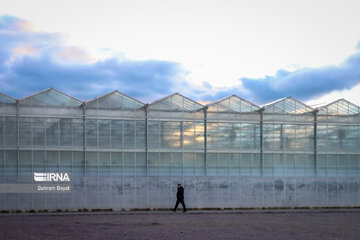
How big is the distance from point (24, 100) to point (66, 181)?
21.8 ft

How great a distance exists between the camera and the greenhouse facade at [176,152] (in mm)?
35531

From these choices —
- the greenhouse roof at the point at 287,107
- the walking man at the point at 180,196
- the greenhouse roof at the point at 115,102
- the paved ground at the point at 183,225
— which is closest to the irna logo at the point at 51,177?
the paved ground at the point at 183,225

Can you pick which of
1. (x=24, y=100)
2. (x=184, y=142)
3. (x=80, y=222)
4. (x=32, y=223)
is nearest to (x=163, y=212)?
(x=184, y=142)

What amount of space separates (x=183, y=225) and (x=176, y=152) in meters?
11.8

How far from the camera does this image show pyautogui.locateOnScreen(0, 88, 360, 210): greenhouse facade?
35.5 meters

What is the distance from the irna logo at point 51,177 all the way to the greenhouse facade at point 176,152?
0.90ft

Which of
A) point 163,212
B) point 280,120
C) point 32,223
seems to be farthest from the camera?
point 280,120

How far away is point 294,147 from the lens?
133 feet

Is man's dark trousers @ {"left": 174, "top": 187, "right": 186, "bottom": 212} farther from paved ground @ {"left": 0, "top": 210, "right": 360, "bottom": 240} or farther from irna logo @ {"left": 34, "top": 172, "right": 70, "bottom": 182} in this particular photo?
irna logo @ {"left": 34, "top": 172, "right": 70, "bottom": 182}

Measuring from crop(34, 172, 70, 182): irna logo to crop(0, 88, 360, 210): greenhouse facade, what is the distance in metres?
0.27

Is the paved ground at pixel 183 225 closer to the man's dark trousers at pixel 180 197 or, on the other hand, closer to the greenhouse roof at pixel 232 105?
the man's dark trousers at pixel 180 197

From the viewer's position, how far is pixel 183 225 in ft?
87.7

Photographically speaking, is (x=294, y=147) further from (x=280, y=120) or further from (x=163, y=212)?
(x=163, y=212)

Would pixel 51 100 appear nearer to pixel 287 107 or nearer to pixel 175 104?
pixel 175 104
